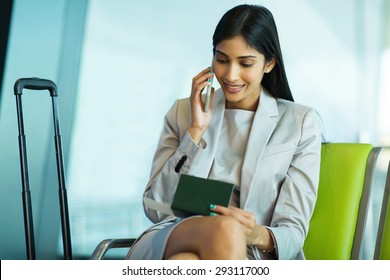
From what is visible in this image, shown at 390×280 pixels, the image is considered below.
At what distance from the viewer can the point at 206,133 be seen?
6.66 feet

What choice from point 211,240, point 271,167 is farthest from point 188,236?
point 271,167

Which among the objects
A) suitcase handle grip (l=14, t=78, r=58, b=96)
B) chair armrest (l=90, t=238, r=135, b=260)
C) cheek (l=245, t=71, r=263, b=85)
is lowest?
chair armrest (l=90, t=238, r=135, b=260)

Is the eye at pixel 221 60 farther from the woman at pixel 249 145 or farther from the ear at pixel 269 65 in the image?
the ear at pixel 269 65

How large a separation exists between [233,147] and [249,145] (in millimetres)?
87

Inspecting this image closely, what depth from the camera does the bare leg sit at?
144cm

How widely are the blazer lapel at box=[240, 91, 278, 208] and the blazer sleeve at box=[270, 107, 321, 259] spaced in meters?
0.11

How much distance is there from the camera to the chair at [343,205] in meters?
1.88

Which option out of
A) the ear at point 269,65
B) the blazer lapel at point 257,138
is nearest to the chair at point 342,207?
the blazer lapel at point 257,138

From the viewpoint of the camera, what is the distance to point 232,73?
1891 mm

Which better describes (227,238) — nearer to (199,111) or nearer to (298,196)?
(298,196)

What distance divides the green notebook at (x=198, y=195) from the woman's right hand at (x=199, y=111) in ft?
1.37

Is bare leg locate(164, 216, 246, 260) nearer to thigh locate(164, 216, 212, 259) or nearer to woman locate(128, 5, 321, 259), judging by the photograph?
thigh locate(164, 216, 212, 259)

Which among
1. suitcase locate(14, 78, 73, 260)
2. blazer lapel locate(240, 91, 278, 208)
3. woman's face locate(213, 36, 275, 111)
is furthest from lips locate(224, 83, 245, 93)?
suitcase locate(14, 78, 73, 260)
